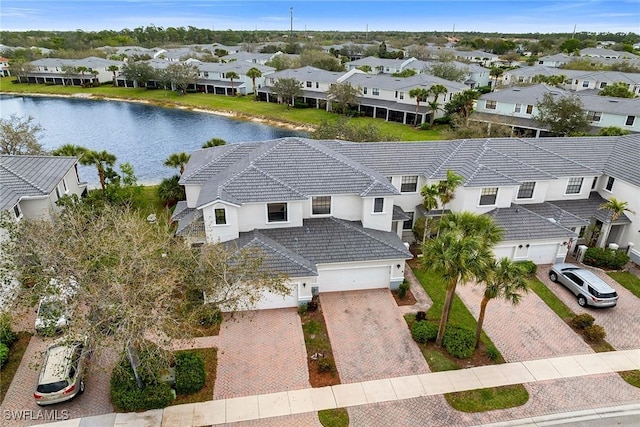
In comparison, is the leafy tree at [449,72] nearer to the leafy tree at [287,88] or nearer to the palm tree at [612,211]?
the leafy tree at [287,88]

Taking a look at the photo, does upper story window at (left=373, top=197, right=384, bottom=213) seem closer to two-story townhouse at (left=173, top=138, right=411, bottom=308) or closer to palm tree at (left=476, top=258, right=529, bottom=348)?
two-story townhouse at (left=173, top=138, right=411, bottom=308)

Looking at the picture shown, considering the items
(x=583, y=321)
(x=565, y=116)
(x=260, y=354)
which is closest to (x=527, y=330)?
(x=583, y=321)

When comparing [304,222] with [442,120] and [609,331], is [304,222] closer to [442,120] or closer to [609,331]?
[609,331]

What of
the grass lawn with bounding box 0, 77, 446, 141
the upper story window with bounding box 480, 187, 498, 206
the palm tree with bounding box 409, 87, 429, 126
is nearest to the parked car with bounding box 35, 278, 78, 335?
the upper story window with bounding box 480, 187, 498, 206

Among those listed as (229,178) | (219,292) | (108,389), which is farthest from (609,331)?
(108,389)

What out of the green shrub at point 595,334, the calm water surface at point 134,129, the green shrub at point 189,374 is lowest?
the calm water surface at point 134,129

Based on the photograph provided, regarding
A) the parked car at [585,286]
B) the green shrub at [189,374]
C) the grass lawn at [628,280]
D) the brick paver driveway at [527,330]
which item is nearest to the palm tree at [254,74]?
the parked car at [585,286]
